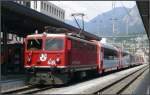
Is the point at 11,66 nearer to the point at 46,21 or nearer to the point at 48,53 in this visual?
the point at 46,21

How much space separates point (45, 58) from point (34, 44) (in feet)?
3.60

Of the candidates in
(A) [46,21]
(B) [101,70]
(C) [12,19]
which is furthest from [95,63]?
(C) [12,19]

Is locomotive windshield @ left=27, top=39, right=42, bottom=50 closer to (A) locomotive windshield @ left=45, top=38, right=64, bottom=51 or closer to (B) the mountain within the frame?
(A) locomotive windshield @ left=45, top=38, right=64, bottom=51

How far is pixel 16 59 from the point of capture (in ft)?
110

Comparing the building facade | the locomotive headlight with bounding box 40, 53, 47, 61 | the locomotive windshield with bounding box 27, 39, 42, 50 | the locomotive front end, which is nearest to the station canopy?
the locomotive windshield with bounding box 27, 39, 42, 50

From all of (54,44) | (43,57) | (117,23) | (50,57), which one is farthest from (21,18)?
(117,23)

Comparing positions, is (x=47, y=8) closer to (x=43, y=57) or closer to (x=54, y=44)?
(x=54, y=44)

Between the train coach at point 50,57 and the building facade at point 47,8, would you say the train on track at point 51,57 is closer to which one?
the train coach at point 50,57

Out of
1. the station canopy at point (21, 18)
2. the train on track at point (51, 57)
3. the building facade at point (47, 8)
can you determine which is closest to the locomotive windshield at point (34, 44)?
the train on track at point (51, 57)

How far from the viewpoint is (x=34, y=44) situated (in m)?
21.7

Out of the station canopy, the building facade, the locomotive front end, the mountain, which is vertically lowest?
the locomotive front end

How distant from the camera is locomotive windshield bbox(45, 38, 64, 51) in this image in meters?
21.1

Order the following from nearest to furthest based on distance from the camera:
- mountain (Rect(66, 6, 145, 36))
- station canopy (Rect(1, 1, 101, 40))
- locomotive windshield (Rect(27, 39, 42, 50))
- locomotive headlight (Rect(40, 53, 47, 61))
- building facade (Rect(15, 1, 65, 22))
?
locomotive headlight (Rect(40, 53, 47, 61)) < locomotive windshield (Rect(27, 39, 42, 50)) < station canopy (Rect(1, 1, 101, 40)) < mountain (Rect(66, 6, 145, 36)) < building facade (Rect(15, 1, 65, 22))

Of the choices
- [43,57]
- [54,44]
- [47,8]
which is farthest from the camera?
[47,8]
